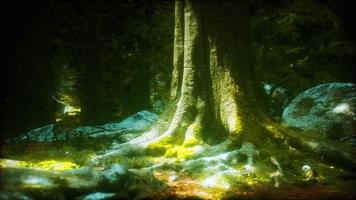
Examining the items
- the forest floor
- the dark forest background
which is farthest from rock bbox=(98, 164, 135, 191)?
the dark forest background

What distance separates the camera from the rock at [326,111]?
904 cm

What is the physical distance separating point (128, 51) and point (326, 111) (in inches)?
261

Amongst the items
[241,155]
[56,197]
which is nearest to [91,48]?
[241,155]

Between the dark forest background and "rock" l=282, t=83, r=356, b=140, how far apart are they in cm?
162

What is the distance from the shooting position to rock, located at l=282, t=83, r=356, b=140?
9039 millimetres

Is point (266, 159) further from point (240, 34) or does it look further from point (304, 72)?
point (304, 72)

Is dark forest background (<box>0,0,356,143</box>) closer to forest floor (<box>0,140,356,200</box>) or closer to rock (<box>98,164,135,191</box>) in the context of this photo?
forest floor (<box>0,140,356,200</box>)

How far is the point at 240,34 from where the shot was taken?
26.0ft

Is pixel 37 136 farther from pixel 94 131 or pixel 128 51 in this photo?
pixel 128 51

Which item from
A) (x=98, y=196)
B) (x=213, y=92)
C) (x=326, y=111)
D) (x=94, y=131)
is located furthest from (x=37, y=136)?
(x=326, y=111)

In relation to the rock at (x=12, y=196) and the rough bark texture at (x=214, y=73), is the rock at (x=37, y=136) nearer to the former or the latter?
the rough bark texture at (x=214, y=73)

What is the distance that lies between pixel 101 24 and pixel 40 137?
4.14 m

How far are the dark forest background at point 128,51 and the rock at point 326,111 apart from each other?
1624 mm

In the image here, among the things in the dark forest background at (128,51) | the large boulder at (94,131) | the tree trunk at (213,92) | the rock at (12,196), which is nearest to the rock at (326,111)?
Result: the dark forest background at (128,51)
